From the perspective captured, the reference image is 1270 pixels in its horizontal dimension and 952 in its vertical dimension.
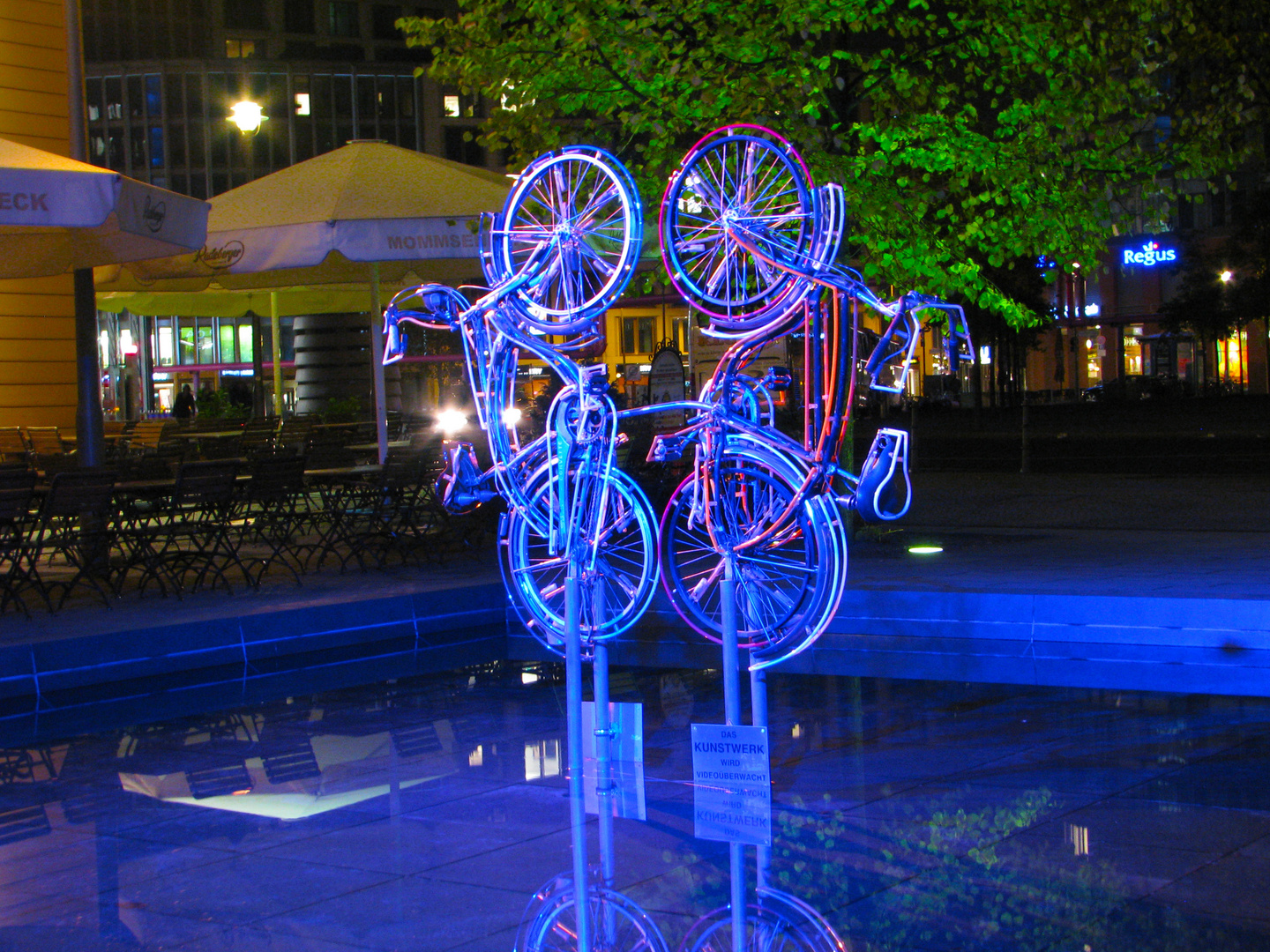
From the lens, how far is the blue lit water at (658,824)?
3873mm

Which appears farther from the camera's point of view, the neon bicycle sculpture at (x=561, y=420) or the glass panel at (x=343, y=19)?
the glass panel at (x=343, y=19)

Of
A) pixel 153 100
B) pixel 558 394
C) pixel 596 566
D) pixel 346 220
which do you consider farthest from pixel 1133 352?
pixel 558 394

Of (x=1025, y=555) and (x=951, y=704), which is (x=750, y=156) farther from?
(x=1025, y=555)

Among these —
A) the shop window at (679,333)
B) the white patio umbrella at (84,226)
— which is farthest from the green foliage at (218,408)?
the white patio umbrella at (84,226)

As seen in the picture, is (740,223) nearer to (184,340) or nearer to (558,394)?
(558,394)

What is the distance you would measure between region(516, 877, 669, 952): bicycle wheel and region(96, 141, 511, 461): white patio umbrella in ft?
23.8

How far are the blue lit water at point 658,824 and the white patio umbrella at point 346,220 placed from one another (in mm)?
4647

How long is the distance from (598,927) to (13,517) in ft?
20.5

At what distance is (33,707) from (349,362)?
89.9ft

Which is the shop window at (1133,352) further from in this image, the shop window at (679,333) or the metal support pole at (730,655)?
the metal support pole at (730,655)

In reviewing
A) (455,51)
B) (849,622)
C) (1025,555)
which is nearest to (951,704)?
(849,622)

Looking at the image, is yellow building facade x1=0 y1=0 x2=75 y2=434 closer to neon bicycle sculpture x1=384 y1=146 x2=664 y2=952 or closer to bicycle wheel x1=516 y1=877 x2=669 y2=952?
neon bicycle sculpture x1=384 y1=146 x2=664 y2=952

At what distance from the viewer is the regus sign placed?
216ft

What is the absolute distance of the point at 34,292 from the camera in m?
17.4
